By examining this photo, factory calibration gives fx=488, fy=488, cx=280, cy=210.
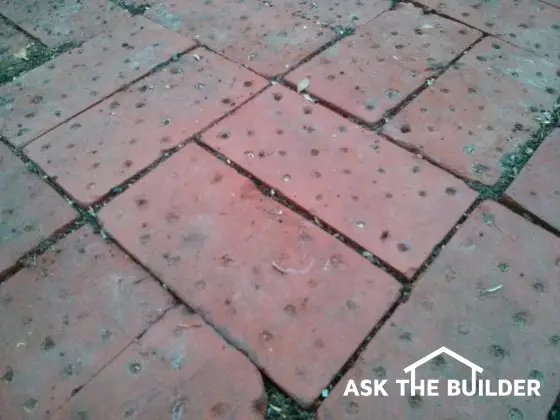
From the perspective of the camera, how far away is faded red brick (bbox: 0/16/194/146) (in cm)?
162

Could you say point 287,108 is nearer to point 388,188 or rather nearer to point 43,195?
point 388,188

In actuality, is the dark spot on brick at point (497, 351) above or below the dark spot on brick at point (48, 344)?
above

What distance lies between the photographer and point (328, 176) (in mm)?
1410

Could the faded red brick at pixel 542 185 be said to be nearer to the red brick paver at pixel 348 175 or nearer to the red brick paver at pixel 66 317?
the red brick paver at pixel 348 175

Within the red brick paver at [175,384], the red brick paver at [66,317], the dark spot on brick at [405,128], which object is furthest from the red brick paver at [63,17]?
the red brick paver at [175,384]

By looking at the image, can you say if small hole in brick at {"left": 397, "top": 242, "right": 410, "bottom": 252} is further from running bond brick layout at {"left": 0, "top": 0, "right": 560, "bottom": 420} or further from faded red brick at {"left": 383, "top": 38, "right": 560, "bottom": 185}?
faded red brick at {"left": 383, "top": 38, "right": 560, "bottom": 185}

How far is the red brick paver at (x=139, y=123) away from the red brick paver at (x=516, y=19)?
898 mm

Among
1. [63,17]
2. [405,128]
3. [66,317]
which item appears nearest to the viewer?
[66,317]

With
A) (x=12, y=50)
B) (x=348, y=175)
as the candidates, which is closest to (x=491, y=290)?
(x=348, y=175)

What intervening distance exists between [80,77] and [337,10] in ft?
3.39

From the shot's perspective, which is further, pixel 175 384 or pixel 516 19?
pixel 516 19

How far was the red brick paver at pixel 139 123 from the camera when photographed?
1.45 metres

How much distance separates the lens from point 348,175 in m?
1.41

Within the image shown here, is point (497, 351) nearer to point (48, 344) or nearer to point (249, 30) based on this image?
point (48, 344)
